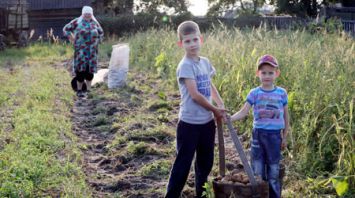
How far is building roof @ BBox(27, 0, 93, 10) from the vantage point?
99.7 ft

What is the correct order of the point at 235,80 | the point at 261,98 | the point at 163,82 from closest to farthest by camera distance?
the point at 261,98
the point at 235,80
the point at 163,82

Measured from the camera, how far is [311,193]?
4.29 metres

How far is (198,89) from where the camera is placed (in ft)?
13.1

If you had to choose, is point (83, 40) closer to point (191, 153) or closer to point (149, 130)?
point (149, 130)

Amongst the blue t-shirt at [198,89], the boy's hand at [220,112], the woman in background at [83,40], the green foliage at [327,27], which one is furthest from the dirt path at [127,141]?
the green foliage at [327,27]

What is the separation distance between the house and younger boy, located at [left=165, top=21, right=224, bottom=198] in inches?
1063

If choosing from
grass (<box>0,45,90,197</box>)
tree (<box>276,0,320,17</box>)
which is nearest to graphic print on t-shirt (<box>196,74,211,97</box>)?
grass (<box>0,45,90,197</box>)

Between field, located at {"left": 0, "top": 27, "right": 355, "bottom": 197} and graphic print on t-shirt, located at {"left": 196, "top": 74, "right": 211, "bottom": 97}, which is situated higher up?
graphic print on t-shirt, located at {"left": 196, "top": 74, "right": 211, "bottom": 97}

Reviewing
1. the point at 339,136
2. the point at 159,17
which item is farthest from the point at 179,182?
the point at 159,17

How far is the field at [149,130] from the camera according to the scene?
4.48 meters

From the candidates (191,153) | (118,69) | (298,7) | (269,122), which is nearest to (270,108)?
(269,122)

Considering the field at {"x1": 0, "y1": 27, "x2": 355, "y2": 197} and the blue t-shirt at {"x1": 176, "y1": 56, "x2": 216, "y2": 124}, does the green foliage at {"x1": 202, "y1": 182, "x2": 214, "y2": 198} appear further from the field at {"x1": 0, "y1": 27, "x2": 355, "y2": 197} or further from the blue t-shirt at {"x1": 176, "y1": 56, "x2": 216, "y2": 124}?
the field at {"x1": 0, "y1": 27, "x2": 355, "y2": 197}

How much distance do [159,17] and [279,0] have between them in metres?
6.28

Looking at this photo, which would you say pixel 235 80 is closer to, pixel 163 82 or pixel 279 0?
pixel 163 82
